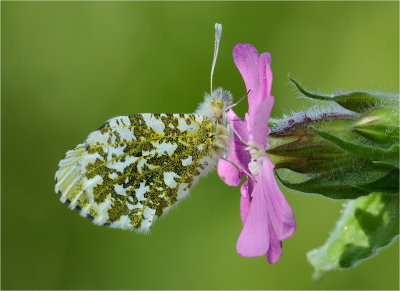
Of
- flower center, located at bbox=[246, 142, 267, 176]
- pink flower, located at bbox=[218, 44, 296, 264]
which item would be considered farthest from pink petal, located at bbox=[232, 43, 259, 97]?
flower center, located at bbox=[246, 142, 267, 176]

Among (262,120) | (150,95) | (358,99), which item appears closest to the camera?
(262,120)

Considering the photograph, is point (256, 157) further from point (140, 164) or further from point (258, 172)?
point (140, 164)

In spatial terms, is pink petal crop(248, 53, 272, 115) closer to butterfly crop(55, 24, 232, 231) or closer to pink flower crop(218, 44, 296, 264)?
pink flower crop(218, 44, 296, 264)

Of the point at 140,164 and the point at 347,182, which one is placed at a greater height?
the point at 140,164

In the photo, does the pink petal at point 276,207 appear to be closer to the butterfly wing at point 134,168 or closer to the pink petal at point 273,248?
the pink petal at point 273,248

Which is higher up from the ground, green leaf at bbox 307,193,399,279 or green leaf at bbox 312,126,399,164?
green leaf at bbox 312,126,399,164

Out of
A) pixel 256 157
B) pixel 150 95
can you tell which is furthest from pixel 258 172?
pixel 150 95

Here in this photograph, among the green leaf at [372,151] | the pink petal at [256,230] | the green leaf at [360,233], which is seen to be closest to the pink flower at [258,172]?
the pink petal at [256,230]

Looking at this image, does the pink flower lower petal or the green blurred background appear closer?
the pink flower lower petal
